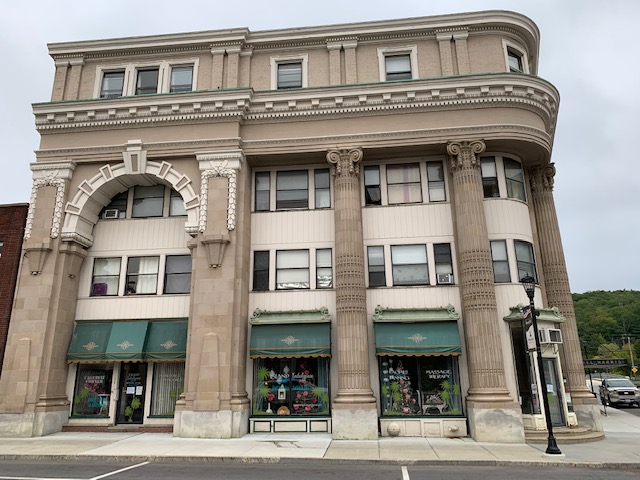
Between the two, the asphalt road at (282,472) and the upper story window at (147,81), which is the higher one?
the upper story window at (147,81)

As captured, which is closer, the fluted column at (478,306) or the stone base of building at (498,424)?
the stone base of building at (498,424)

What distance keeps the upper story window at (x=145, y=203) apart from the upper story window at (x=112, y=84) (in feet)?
15.9

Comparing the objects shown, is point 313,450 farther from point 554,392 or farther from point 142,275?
point 142,275

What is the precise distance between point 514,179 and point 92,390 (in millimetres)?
20697

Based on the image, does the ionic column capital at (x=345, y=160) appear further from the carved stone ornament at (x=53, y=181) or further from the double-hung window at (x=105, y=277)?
the carved stone ornament at (x=53, y=181)

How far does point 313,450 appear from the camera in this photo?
1492 cm

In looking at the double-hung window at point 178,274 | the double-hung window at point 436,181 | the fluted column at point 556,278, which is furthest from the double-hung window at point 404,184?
the double-hung window at point 178,274

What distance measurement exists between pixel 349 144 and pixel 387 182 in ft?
8.12


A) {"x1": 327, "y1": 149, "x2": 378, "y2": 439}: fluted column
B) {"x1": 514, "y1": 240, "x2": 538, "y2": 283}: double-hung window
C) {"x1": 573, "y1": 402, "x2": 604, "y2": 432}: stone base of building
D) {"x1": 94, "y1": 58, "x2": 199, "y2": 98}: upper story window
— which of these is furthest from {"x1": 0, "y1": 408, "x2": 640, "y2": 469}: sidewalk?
{"x1": 94, "y1": 58, "x2": 199, "y2": 98}: upper story window

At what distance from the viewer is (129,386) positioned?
20172 mm

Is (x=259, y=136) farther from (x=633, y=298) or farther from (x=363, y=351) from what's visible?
(x=633, y=298)

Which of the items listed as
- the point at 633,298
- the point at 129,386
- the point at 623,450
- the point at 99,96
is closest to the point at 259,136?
the point at 99,96

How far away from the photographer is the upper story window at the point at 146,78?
2267 cm

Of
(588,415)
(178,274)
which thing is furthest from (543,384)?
(178,274)
